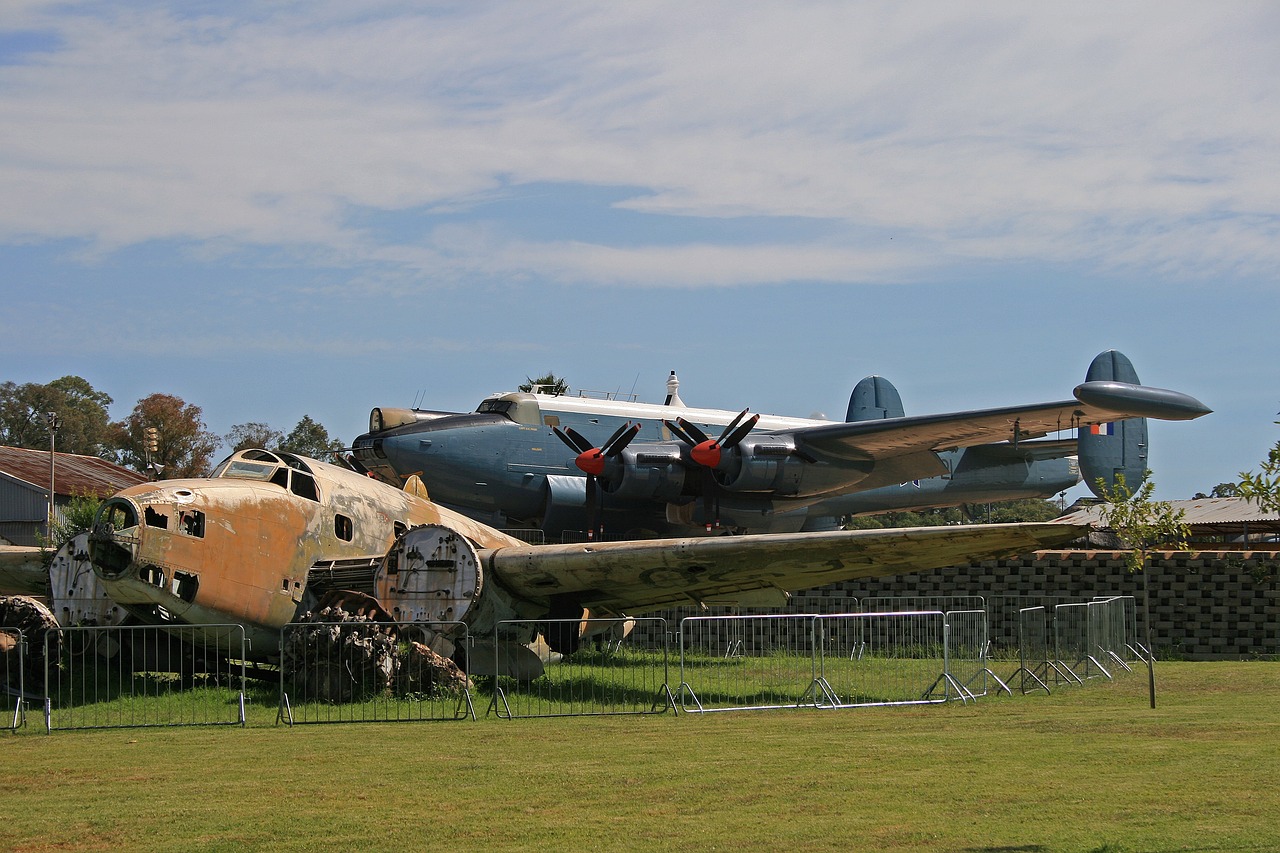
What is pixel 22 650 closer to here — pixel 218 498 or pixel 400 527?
pixel 218 498

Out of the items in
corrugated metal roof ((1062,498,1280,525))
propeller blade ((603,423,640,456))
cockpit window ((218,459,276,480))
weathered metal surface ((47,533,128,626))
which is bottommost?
weathered metal surface ((47,533,128,626))

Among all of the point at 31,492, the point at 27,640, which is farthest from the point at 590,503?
the point at 31,492

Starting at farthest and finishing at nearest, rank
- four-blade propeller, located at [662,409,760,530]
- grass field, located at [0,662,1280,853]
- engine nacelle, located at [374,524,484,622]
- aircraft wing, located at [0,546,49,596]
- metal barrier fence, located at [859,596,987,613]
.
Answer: four-blade propeller, located at [662,409,760,530] < metal barrier fence, located at [859,596,987,613] < aircraft wing, located at [0,546,49,596] < engine nacelle, located at [374,524,484,622] < grass field, located at [0,662,1280,853]

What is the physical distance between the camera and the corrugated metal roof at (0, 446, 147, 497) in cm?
5803

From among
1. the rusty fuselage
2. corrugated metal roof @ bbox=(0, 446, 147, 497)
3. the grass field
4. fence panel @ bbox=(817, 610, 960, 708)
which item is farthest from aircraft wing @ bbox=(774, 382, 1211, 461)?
corrugated metal roof @ bbox=(0, 446, 147, 497)

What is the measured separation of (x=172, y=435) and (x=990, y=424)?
56.3 m

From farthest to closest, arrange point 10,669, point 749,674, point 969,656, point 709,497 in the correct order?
point 709,497, point 969,656, point 749,674, point 10,669

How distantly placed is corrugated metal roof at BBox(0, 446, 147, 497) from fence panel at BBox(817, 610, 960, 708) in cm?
4305

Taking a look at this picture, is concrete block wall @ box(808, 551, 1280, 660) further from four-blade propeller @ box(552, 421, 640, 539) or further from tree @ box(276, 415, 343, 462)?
tree @ box(276, 415, 343, 462)

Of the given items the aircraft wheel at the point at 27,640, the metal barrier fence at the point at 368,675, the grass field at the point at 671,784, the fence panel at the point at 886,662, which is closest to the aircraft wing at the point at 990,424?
the fence panel at the point at 886,662

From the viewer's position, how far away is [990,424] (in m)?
29.9

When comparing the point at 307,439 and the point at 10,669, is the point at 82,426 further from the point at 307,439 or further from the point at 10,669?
the point at 10,669

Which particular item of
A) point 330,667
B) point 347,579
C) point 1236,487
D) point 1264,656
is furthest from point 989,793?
point 1264,656

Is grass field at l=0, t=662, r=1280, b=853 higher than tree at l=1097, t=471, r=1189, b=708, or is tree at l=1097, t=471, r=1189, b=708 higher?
tree at l=1097, t=471, r=1189, b=708
